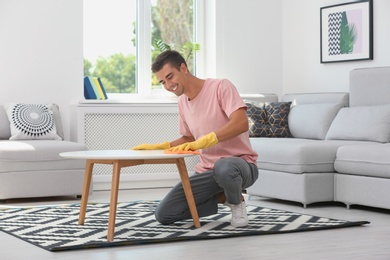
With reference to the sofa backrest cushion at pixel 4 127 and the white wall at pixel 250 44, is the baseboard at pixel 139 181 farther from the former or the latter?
the white wall at pixel 250 44

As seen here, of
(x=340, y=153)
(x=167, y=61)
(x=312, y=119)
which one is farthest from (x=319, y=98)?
(x=167, y=61)

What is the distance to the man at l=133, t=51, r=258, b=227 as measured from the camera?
391cm

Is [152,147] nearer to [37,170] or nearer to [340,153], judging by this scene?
[340,153]

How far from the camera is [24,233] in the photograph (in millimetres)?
3877

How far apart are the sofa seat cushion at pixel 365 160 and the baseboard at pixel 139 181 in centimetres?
197

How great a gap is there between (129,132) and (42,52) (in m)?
0.98

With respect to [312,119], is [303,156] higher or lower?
lower

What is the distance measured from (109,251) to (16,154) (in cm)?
220

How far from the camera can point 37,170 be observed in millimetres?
5477

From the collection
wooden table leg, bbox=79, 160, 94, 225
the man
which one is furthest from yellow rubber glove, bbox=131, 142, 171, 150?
wooden table leg, bbox=79, 160, 94, 225

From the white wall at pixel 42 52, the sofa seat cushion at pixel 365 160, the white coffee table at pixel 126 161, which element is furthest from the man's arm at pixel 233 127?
the white wall at pixel 42 52

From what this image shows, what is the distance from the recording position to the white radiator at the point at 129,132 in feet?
20.7

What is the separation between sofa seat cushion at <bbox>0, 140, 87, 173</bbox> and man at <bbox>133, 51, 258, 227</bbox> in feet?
4.98

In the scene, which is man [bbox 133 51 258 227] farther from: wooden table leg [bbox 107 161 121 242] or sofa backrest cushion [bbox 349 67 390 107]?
sofa backrest cushion [bbox 349 67 390 107]
